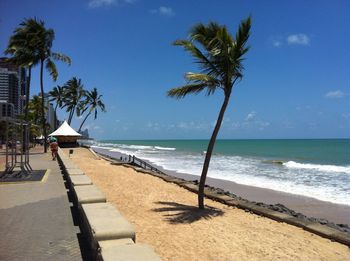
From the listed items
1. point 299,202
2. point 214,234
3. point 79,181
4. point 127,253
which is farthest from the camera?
point 299,202

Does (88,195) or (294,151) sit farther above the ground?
(88,195)

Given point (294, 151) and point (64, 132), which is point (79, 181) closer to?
point (64, 132)

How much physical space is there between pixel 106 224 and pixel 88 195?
2.07 meters

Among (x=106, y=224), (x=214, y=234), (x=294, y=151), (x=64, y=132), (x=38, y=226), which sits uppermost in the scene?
(x=64, y=132)

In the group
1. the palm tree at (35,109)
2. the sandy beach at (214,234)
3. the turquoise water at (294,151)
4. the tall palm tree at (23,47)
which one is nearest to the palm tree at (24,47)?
the tall palm tree at (23,47)

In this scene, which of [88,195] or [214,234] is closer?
[214,234]

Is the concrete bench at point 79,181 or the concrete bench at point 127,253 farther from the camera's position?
the concrete bench at point 79,181

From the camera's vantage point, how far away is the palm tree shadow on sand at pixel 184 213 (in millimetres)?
8036

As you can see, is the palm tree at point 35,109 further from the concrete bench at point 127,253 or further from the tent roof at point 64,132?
the concrete bench at point 127,253

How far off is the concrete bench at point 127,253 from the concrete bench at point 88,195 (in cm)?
241

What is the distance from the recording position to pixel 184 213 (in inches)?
344

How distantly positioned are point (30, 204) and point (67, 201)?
0.79 m

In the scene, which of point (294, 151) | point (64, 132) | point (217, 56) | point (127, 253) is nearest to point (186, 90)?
point (217, 56)

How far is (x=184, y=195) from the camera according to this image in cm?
1159
